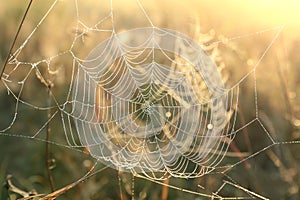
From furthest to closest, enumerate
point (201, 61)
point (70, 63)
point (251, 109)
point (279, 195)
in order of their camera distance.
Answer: point (70, 63)
point (251, 109)
point (279, 195)
point (201, 61)

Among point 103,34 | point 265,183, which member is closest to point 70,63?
point 103,34

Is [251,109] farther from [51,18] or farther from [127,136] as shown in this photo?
[51,18]

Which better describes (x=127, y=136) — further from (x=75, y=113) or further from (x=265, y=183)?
(x=265, y=183)

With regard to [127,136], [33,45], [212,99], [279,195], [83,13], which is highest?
[83,13]

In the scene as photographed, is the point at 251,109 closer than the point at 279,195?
No

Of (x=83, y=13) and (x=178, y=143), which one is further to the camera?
(x=83, y=13)

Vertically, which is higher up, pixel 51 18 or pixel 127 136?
pixel 51 18

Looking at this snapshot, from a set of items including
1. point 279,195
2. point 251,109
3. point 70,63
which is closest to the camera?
point 279,195

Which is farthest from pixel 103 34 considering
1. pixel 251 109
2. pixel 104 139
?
pixel 104 139

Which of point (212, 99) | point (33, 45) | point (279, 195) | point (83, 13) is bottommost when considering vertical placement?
point (279, 195)
